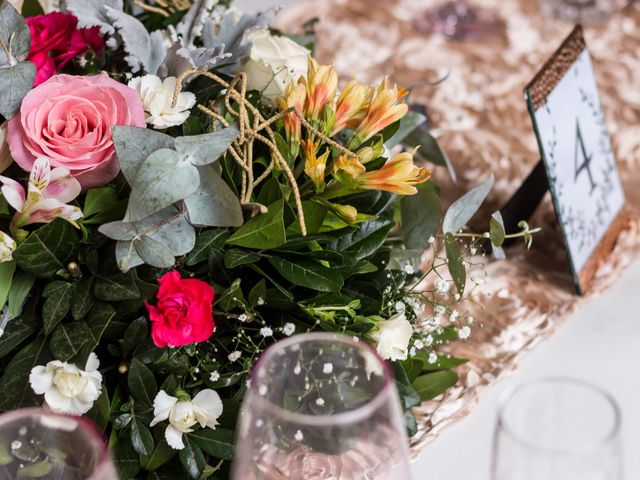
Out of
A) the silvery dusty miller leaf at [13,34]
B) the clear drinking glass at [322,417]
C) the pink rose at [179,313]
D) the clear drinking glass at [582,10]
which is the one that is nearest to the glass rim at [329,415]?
the clear drinking glass at [322,417]

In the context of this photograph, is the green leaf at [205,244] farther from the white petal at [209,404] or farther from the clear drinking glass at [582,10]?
the clear drinking glass at [582,10]

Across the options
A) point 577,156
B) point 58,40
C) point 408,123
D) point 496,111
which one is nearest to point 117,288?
point 58,40

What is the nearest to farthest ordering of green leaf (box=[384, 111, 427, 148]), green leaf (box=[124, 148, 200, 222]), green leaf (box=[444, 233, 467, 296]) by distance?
1. green leaf (box=[124, 148, 200, 222])
2. green leaf (box=[444, 233, 467, 296])
3. green leaf (box=[384, 111, 427, 148])

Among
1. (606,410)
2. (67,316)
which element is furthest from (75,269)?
(606,410)

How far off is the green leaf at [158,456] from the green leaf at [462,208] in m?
0.29

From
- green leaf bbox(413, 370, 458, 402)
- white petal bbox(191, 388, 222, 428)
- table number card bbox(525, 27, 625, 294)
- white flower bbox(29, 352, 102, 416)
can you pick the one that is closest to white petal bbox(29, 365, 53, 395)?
white flower bbox(29, 352, 102, 416)

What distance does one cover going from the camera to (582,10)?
1.49 meters

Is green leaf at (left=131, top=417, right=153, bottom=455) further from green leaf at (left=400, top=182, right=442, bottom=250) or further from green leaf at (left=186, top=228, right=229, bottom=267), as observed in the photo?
green leaf at (left=400, top=182, right=442, bottom=250)

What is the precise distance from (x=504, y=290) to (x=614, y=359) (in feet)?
0.46

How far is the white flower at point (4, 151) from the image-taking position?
674 millimetres

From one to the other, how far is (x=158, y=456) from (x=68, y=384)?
10 cm

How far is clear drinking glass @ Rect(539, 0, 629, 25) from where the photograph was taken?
4.87 ft

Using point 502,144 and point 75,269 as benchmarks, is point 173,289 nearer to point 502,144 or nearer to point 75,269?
point 75,269

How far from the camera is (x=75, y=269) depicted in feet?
2.20
